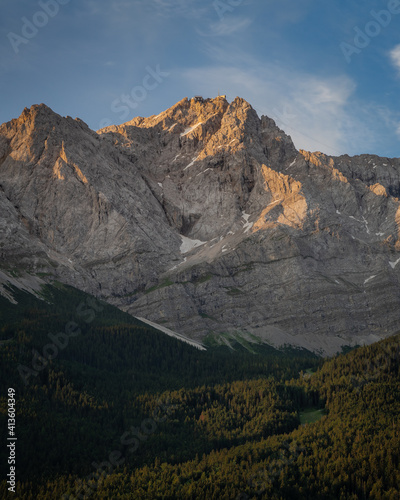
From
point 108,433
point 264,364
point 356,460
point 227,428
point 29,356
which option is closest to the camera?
point 356,460

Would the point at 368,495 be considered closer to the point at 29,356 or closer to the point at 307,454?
the point at 307,454

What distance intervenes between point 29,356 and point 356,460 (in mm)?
81070

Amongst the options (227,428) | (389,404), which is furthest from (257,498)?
(389,404)

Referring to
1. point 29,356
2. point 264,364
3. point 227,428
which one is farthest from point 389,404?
point 29,356

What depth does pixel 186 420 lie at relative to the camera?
149125 millimetres

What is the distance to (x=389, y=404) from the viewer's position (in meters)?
144

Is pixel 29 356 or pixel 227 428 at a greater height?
pixel 29 356

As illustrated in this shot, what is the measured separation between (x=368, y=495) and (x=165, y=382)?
72.4 m

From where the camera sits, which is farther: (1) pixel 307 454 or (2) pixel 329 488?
(1) pixel 307 454

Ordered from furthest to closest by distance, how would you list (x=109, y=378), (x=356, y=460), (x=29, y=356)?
(x=109, y=378) → (x=29, y=356) → (x=356, y=460)

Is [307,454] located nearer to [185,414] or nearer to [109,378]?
[185,414]

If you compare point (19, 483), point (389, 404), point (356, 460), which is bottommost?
point (19, 483)

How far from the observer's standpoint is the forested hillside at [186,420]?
116875mm

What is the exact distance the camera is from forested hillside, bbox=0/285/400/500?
383 ft
